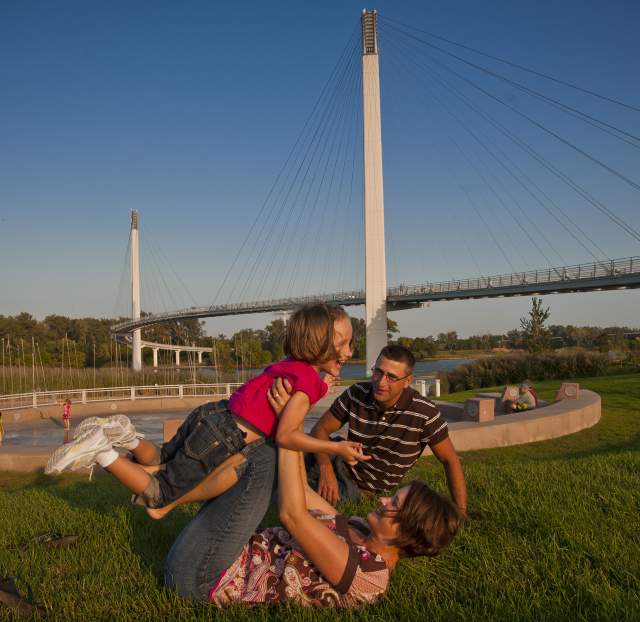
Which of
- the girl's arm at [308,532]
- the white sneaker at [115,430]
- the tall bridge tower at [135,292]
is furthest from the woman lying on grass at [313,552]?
the tall bridge tower at [135,292]

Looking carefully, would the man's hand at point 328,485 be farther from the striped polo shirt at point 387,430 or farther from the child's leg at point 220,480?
the child's leg at point 220,480

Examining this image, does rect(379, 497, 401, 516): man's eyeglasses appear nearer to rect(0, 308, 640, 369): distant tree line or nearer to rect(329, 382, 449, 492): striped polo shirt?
rect(329, 382, 449, 492): striped polo shirt

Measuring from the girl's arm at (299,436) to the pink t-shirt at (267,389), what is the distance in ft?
0.17

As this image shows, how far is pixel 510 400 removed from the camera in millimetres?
13539

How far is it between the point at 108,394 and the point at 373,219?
1728cm

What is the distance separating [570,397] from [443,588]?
36.9 ft

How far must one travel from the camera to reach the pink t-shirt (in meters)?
2.63

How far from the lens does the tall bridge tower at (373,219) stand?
3294 cm

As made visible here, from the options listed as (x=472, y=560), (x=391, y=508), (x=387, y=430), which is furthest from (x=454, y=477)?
(x=391, y=508)

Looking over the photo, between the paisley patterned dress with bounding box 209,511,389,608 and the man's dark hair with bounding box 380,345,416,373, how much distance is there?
1.26 meters

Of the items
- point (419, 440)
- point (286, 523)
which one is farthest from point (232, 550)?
point (419, 440)

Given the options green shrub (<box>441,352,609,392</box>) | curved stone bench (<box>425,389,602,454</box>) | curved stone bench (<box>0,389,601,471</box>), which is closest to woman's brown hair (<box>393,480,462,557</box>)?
curved stone bench (<box>0,389,601,471</box>)

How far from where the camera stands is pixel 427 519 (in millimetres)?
2375

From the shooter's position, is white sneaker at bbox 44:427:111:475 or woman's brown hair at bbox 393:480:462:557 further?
white sneaker at bbox 44:427:111:475
